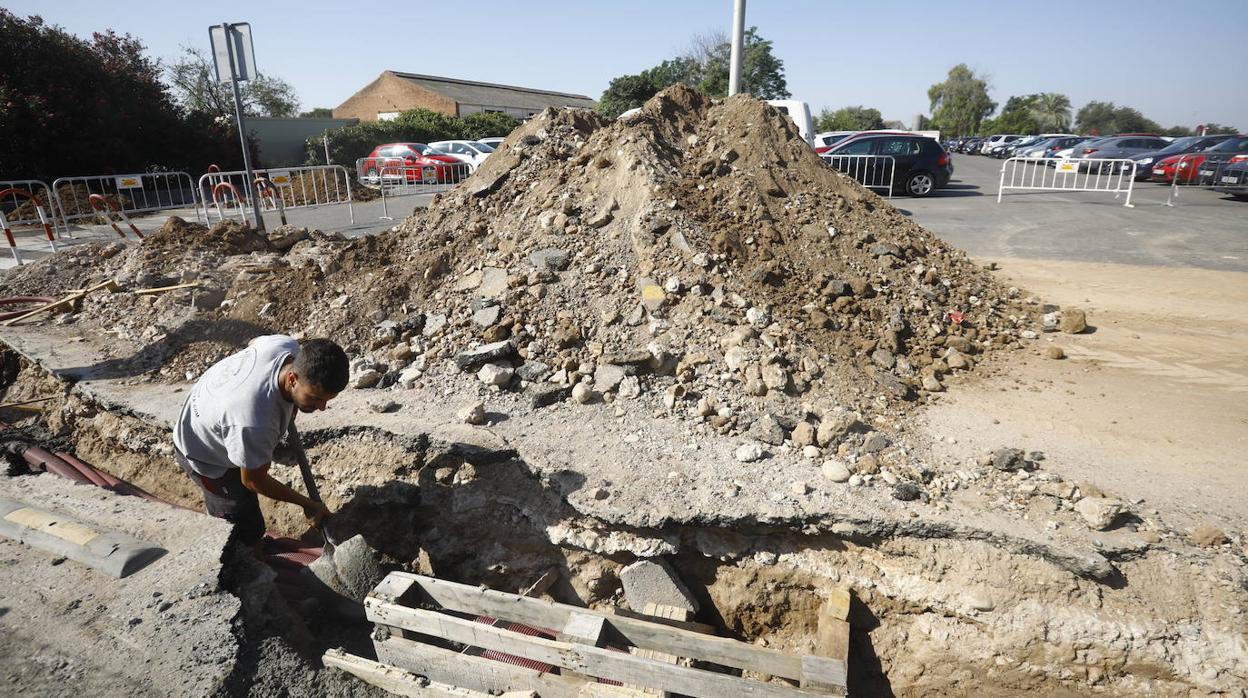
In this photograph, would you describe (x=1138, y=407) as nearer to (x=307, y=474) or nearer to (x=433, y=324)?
(x=433, y=324)

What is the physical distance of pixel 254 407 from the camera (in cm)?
282

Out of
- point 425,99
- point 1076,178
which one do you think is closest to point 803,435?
point 1076,178

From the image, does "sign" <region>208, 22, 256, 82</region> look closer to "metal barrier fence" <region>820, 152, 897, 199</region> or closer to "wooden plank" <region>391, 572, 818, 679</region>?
"wooden plank" <region>391, 572, 818, 679</region>

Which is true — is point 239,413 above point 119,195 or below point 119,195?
below

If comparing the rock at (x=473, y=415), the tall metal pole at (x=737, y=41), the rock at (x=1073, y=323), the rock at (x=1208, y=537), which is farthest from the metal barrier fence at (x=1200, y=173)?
the rock at (x=473, y=415)

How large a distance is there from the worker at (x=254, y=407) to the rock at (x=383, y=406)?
3.79ft

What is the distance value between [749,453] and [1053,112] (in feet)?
231

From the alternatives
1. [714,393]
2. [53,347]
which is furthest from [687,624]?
[53,347]

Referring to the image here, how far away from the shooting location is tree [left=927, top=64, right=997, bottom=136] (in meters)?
59.3

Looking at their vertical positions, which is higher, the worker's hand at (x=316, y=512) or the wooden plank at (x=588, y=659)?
the worker's hand at (x=316, y=512)

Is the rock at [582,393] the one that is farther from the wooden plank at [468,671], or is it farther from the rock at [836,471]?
the wooden plank at [468,671]

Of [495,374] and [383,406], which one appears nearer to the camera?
[383,406]

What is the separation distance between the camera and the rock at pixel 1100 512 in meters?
3.06

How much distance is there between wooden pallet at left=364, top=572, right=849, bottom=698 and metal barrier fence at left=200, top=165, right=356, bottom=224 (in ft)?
29.7
